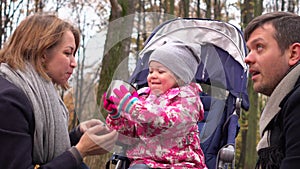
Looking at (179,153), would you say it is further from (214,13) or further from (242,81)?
(214,13)

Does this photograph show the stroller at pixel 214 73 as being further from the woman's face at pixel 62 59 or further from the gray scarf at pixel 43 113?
the gray scarf at pixel 43 113

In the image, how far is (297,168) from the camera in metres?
2.11

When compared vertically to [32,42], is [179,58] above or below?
below

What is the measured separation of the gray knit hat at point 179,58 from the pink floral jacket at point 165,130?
117 mm

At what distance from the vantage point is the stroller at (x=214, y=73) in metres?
4.10

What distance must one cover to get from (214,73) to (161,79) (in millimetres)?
1398

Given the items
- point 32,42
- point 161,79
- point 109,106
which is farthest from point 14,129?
point 161,79

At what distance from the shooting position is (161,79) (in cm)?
323

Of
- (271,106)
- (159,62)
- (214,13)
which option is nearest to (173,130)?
(159,62)

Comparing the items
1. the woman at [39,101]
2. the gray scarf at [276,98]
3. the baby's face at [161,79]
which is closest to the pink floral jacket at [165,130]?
the baby's face at [161,79]

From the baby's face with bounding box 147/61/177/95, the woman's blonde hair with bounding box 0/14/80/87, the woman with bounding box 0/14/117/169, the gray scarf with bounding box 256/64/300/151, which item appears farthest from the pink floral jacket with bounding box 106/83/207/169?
the gray scarf with bounding box 256/64/300/151

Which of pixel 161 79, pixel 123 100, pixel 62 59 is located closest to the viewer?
pixel 62 59

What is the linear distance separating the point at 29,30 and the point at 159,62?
0.96 meters

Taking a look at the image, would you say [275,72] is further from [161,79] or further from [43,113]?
[43,113]
